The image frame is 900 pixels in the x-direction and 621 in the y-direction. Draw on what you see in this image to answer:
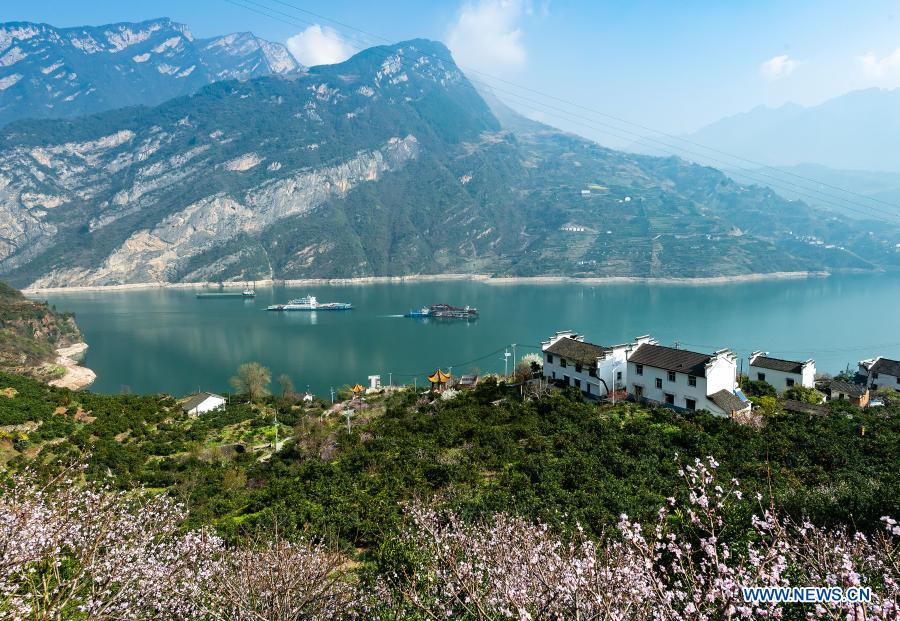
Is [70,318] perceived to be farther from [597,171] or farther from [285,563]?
[597,171]

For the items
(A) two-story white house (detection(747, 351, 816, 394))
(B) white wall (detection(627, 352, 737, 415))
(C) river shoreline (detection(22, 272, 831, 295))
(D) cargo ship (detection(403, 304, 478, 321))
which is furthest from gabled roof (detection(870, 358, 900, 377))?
(C) river shoreline (detection(22, 272, 831, 295))

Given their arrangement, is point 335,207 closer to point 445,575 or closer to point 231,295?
point 231,295

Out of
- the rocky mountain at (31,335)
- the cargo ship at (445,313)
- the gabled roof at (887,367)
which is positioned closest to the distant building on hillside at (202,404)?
the rocky mountain at (31,335)

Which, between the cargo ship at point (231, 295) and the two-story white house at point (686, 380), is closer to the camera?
the two-story white house at point (686, 380)

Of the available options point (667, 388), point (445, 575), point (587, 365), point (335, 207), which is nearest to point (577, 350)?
point (587, 365)

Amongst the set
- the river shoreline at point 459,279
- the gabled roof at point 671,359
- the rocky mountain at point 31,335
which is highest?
the gabled roof at point 671,359

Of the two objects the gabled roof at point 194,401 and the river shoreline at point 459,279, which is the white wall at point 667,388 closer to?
the gabled roof at point 194,401

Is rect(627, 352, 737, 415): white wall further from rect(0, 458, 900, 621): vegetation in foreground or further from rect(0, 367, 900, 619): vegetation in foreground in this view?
rect(0, 458, 900, 621): vegetation in foreground

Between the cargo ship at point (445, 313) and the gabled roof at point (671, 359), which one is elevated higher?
the gabled roof at point (671, 359)
